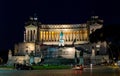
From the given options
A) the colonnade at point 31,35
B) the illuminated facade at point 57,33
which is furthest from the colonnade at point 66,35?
the colonnade at point 31,35

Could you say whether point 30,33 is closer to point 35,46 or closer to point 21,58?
point 35,46

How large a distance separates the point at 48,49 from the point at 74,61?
2260 centimetres

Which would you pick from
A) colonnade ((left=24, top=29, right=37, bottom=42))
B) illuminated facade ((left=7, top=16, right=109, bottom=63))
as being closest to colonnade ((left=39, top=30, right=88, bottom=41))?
illuminated facade ((left=7, top=16, right=109, bottom=63))

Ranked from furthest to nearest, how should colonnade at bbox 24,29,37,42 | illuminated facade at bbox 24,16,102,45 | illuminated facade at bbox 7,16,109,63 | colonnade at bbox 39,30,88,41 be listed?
colonnade at bbox 39,30,88,41
illuminated facade at bbox 24,16,102,45
colonnade at bbox 24,29,37,42
illuminated facade at bbox 7,16,109,63

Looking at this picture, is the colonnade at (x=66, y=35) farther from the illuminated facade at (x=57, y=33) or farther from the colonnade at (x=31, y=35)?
the colonnade at (x=31, y=35)

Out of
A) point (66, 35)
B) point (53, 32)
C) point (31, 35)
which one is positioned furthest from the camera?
point (66, 35)

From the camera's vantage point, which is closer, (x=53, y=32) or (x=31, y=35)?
(x=31, y=35)

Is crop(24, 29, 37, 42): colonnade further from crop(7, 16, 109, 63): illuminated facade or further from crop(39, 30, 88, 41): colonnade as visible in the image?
crop(39, 30, 88, 41): colonnade

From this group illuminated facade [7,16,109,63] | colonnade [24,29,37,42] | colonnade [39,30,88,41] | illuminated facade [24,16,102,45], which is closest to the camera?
illuminated facade [7,16,109,63]

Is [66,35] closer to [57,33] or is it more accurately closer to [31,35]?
[57,33]

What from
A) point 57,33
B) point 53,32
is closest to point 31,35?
point 53,32

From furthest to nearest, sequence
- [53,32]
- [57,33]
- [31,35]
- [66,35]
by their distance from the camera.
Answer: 1. [66,35]
2. [57,33]
3. [53,32]
4. [31,35]

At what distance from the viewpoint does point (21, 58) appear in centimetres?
12369

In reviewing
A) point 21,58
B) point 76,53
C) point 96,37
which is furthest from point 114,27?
point 21,58
